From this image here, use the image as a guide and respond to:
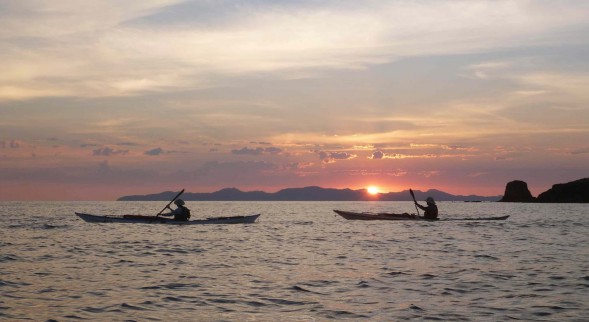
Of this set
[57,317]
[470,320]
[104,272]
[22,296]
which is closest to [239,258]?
[104,272]

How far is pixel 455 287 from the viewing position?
18734mm

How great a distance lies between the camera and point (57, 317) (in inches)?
567

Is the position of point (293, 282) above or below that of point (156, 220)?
below

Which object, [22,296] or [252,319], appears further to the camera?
[22,296]

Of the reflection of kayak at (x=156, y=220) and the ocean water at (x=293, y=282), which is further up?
the reflection of kayak at (x=156, y=220)

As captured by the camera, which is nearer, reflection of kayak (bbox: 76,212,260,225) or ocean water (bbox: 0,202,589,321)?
ocean water (bbox: 0,202,589,321)

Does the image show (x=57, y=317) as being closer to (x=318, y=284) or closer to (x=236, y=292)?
(x=236, y=292)

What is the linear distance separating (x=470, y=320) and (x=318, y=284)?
637 centimetres

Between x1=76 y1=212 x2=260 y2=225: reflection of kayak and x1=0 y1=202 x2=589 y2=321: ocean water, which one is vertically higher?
x1=76 y1=212 x2=260 y2=225: reflection of kayak

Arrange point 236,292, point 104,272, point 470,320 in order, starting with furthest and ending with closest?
point 104,272
point 236,292
point 470,320

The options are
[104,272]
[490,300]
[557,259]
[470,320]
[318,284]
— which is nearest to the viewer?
[470,320]

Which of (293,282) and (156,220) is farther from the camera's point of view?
(156,220)

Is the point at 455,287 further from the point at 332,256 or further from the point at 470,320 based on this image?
the point at 332,256

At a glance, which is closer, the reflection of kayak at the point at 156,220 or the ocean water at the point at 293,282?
the ocean water at the point at 293,282
